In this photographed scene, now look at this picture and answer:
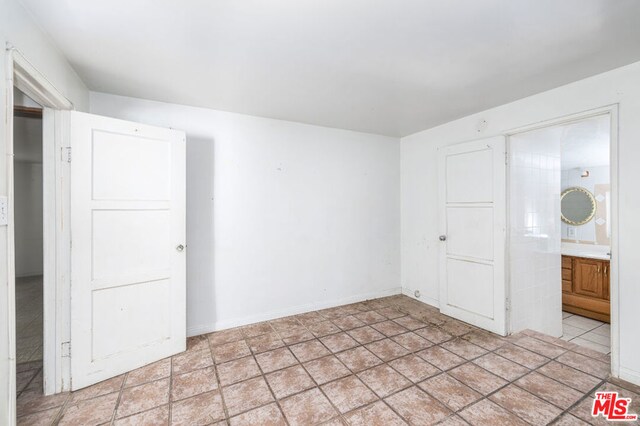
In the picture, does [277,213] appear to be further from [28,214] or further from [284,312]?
[28,214]

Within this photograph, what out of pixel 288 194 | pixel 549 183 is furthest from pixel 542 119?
pixel 288 194

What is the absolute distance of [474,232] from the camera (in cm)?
319

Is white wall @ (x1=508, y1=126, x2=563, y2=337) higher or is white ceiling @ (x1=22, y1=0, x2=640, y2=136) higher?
white ceiling @ (x1=22, y1=0, x2=640, y2=136)

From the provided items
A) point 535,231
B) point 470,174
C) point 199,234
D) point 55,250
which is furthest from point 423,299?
point 55,250

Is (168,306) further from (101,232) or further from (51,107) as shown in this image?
(51,107)

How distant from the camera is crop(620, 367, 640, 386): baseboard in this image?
206cm

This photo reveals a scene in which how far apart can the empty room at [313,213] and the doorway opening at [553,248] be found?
32 mm

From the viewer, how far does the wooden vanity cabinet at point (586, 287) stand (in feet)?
12.2

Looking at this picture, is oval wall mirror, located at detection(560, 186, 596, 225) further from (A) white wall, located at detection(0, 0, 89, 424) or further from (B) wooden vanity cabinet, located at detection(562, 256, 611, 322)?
(A) white wall, located at detection(0, 0, 89, 424)

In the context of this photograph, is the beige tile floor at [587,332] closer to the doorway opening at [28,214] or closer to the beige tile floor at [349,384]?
the beige tile floor at [349,384]

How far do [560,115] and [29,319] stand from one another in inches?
238

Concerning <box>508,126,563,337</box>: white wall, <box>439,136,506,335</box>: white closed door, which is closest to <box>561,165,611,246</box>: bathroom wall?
<box>508,126,563,337</box>: white wall

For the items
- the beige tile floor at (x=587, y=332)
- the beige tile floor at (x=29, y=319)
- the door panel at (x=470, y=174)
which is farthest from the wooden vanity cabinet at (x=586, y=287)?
the beige tile floor at (x=29, y=319)

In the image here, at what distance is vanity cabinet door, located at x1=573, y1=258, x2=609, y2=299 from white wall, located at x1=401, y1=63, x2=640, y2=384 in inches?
83.4
